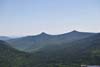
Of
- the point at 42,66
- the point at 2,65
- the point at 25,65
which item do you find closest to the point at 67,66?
the point at 42,66

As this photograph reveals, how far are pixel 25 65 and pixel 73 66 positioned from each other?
137 feet

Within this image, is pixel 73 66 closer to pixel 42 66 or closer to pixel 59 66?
pixel 59 66

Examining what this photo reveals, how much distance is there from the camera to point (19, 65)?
651 feet

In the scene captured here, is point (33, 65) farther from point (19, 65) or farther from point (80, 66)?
point (80, 66)

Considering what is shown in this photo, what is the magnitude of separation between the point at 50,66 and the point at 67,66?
14046 mm

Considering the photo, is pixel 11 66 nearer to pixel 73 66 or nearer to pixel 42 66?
pixel 42 66

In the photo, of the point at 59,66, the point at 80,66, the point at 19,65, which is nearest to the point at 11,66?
the point at 19,65

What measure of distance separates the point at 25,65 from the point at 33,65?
6910 millimetres

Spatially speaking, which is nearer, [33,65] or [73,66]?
[73,66]

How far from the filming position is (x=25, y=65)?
19825cm

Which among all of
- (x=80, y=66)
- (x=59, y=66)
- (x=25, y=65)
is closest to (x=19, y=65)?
(x=25, y=65)

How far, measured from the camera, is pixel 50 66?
190 m

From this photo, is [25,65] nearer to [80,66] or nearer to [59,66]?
[59,66]

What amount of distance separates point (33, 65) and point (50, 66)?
17.3 m
